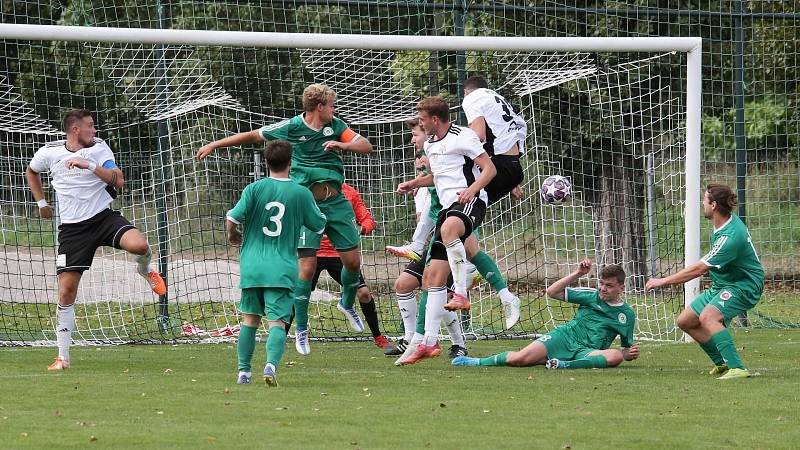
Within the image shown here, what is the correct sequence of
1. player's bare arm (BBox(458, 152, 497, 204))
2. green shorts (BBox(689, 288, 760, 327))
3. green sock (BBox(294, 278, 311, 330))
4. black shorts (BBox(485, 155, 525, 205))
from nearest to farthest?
green shorts (BBox(689, 288, 760, 327))
player's bare arm (BBox(458, 152, 497, 204))
black shorts (BBox(485, 155, 525, 205))
green sock (BBox(294, 278, 311, 330))

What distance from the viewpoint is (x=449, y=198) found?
9.84 metres

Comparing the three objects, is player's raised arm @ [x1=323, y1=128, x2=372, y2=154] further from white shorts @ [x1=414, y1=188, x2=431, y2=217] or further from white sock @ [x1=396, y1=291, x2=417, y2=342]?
white shorts @ [x1=414, y1=188, x2=431, y2=217]

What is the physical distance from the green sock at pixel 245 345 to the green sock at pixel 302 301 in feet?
7.97

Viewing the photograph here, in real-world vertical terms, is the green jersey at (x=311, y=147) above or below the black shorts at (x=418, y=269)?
above

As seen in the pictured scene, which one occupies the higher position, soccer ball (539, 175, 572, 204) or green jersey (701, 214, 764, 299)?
soccer ball (539, 175, 572, 204)

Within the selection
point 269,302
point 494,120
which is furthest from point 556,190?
point 269,302

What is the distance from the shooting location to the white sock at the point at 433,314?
9656mm

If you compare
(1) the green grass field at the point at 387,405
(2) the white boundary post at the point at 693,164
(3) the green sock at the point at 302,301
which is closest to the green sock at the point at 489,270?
Result: (1) the green grass field at the point at 387,405

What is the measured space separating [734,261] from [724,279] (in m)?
0.16

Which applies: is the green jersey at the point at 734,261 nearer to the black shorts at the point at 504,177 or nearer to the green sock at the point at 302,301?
the black shorts at the point at 504,177

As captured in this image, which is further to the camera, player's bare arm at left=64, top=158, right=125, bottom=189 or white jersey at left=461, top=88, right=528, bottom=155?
white jersey at left=461, top=88, right=528, bottom=155

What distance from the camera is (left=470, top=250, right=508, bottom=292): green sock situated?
1045 cm

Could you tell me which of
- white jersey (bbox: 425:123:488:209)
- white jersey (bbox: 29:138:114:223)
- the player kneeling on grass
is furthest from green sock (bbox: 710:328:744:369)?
→ white jersey (bbox: 29:138:114:223)

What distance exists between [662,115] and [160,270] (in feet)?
18.4
